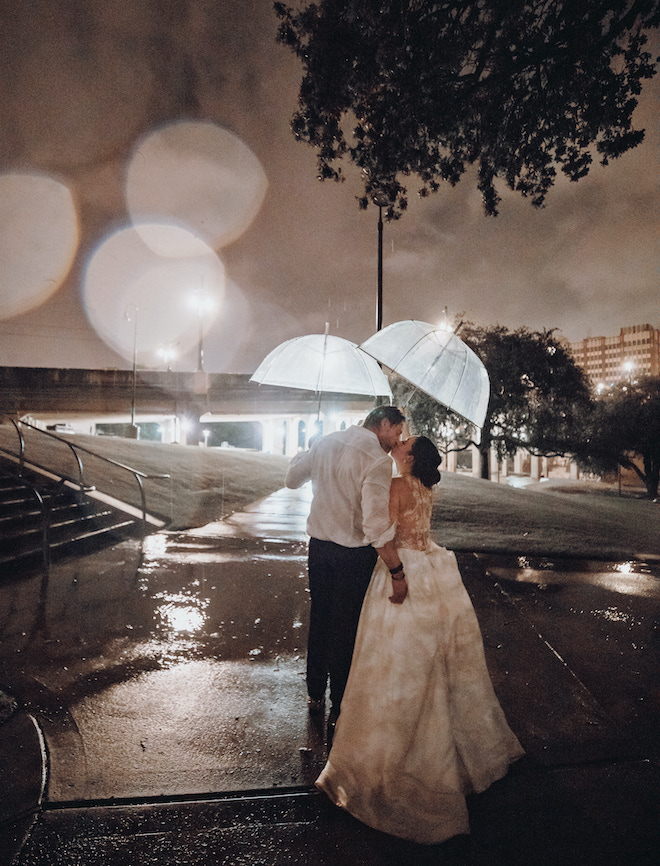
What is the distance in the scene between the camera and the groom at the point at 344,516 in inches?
113

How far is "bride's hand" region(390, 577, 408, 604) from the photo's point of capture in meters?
2.60

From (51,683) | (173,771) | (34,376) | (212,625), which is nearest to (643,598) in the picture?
(212,625)

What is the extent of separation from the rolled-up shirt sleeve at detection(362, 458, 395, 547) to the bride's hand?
23 cm

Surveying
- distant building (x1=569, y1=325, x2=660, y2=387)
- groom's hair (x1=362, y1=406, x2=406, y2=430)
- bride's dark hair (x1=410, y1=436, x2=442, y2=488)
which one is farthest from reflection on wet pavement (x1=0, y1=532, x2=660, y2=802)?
distant building (x1=569, y1=325, x2=660, y2=387)

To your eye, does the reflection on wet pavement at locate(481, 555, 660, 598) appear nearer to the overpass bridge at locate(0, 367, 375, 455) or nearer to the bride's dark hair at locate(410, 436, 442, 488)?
the bride's dark hair at locate(410, 436, 442, 488)

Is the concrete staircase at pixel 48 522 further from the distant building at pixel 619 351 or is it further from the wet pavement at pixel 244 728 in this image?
the distant building at pixel 619 351

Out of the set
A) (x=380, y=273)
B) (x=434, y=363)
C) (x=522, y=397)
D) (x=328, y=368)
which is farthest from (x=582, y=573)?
(x=522, y=397)

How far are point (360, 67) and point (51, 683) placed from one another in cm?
782

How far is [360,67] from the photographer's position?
626 cm

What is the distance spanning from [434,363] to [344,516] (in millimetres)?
1703

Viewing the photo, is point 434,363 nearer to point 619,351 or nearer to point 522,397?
point 522,397

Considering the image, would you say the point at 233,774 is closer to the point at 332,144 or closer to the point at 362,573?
the point at 362,573

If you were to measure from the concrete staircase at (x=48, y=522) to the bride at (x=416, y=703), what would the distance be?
5354mm

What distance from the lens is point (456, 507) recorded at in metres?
12.5
